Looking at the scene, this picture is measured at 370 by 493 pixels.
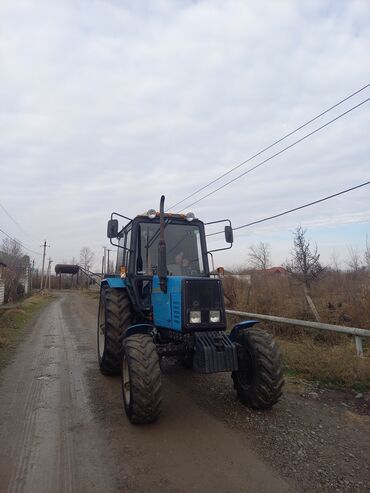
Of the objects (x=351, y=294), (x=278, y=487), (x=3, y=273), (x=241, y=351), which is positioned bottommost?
(x=278, y=487)

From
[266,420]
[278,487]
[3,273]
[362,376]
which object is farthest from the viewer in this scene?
[3,273]

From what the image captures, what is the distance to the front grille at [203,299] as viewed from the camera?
4766 mm

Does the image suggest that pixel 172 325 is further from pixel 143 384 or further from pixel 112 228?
pixel 112 228

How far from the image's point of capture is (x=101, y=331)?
7.59m

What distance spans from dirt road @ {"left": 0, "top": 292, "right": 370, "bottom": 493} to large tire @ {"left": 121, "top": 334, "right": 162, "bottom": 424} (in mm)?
181

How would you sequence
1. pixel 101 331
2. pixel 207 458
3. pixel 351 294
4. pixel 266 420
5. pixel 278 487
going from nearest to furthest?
pixel 278 487 → pixel 207 458 → pixel 266 420 → pixel 101 331 → pixel 351 294

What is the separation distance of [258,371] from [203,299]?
112cm

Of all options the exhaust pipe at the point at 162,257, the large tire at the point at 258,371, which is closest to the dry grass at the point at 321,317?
the large tire at the point at 258,371

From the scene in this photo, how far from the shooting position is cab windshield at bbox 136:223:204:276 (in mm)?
6234

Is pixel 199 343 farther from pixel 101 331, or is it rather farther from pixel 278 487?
pixel 101 331

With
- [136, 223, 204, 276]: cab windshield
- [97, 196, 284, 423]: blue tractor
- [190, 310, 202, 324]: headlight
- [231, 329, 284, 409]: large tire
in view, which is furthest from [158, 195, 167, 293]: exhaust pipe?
[231, 329, 284, 409]: large tire

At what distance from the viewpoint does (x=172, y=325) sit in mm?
5012

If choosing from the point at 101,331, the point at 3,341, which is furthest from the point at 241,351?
the point at 3,341

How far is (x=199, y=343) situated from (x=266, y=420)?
3.97ft
